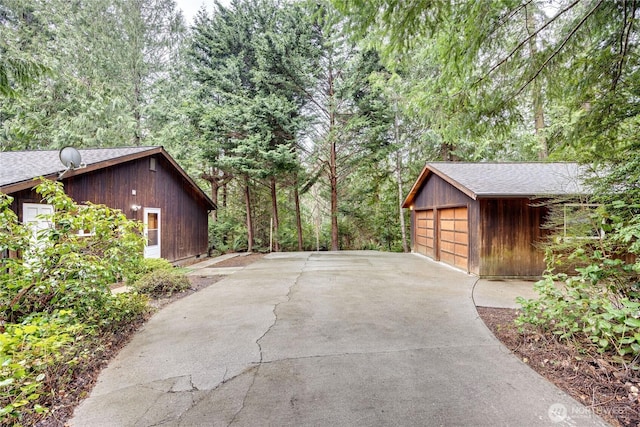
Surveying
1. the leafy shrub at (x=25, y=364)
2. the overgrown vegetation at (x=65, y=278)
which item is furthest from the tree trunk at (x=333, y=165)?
the leafy shrub at (x=25, y=364)

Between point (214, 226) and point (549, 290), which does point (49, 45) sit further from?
point (549, 290)

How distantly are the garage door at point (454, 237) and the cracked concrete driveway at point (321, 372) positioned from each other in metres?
3.80

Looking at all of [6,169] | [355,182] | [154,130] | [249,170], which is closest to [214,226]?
[249,170]

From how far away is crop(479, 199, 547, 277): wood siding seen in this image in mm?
7789

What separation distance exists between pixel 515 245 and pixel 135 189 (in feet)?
35.7

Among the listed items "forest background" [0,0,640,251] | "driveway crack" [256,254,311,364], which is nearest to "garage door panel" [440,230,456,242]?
"forest background" [0,0,640,251]

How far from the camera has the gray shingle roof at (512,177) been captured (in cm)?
720

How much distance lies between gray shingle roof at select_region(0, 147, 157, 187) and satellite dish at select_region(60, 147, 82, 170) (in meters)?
0.41

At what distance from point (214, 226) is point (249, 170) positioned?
15.0ft

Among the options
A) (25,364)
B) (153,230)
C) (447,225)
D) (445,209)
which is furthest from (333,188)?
(25,364)

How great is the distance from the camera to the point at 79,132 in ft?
42.0

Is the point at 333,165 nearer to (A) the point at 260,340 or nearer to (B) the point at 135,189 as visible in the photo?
(B) the point at 135,189

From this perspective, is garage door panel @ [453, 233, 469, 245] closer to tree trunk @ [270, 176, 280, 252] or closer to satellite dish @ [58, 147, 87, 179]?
tree trunk @ [270, 176, 280, 252]

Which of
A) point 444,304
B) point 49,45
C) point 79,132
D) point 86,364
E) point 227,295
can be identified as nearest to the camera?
point 86,364
